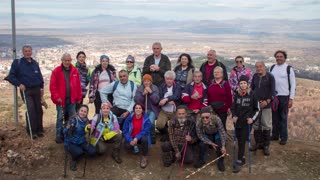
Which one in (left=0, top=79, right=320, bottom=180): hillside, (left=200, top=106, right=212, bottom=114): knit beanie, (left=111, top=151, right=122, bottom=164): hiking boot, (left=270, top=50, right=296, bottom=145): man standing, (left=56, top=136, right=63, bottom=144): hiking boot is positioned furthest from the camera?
(left=56, top=136, right=63, bottom=144): hiking boot

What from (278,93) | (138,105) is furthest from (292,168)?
(138,105)

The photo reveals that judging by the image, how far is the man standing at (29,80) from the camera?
27.3ft

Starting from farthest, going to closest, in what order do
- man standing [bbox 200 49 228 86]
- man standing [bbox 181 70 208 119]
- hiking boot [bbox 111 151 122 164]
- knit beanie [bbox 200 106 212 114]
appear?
man standing [bbox 200 49 228 86]
man standing [bbox 181 70 208 119]
hiking boot [bbox 111 151 122 164]
knit beanie [bbox 200 106 212 114]

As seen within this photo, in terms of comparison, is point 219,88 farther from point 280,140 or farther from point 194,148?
point 280,140

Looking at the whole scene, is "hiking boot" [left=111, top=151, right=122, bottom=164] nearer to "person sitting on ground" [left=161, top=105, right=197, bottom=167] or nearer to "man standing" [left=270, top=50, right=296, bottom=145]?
"person sitting on ground" [left=161, top=105, right=197, bottom=167]

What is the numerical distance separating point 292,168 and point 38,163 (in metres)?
5.88

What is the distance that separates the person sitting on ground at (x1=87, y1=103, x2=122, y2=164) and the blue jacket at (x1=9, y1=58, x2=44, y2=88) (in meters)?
1.93

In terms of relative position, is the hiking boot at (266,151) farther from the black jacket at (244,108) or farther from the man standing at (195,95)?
the man standing at (195,95)

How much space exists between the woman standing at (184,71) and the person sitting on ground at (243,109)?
4.69 feet

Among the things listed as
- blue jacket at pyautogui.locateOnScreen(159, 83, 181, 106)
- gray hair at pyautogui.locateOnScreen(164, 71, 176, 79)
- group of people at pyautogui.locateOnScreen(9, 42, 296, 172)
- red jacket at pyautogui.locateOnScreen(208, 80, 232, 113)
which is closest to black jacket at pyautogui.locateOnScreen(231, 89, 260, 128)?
group of people at pyautogui.locateOnScreen(9, 42, 296, 172)

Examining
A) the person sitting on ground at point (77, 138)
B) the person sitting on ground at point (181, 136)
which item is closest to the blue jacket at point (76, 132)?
the person sitting on ground at point (77, 138)

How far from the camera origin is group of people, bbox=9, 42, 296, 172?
777cm

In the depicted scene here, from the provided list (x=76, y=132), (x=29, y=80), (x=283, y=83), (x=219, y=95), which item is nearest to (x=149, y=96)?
(x=219, y=95)

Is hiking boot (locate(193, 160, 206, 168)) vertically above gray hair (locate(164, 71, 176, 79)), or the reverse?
gray hair (locate(164, 71, 176, 79))
